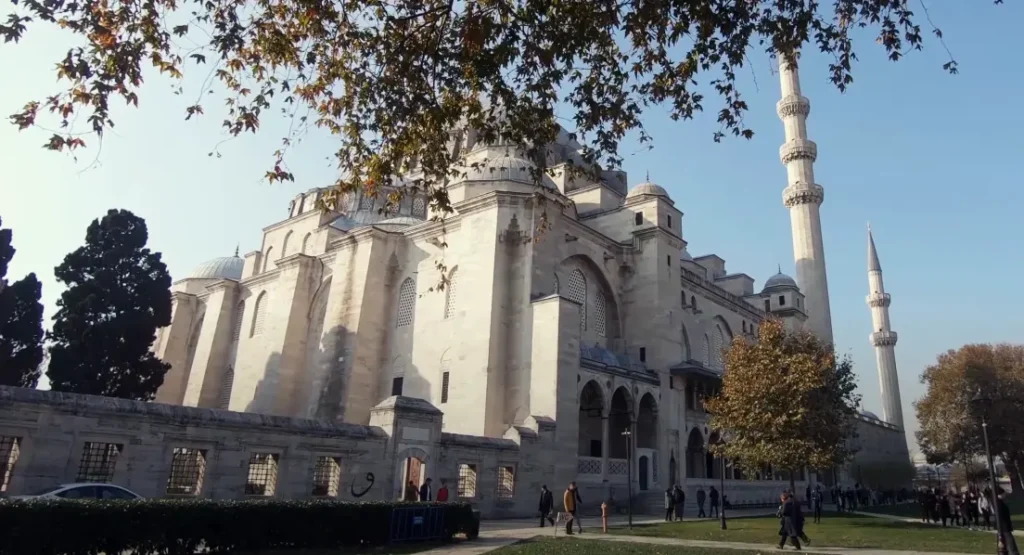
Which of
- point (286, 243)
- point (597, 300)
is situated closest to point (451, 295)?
point (597, 300)

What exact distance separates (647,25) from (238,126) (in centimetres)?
533

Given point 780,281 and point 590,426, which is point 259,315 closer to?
point 590,426

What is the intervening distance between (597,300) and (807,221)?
69.8ft

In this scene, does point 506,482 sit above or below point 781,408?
below

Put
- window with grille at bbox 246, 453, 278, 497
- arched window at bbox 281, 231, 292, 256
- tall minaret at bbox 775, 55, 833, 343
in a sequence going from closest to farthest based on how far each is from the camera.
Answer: window with grille at bbox 246, 453, 278, 497
arched window at bbox 281, 231, 292, 256
tall minaret at bbox 775, 55, 833, 343

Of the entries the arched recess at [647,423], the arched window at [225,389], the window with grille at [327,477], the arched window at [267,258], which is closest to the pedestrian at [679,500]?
the arched recess at [647,423]

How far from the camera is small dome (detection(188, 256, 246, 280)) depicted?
4359 centimetres

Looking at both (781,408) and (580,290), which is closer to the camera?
(781,408)

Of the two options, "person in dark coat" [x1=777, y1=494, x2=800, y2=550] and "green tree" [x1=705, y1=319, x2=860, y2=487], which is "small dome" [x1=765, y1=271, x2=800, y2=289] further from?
"person in dark coat" [x1=777, y1=494, x2=800, y2=550]

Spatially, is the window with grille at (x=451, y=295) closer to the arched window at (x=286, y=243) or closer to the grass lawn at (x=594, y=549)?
the grass lawn at (x=594, y=549)

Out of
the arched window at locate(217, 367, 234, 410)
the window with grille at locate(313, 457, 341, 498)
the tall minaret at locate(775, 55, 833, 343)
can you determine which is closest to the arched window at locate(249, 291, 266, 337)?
the arched window at locate(217, 367, 234, 410)

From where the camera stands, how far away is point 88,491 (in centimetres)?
1104

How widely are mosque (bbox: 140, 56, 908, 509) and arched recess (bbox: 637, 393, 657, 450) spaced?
0.08m

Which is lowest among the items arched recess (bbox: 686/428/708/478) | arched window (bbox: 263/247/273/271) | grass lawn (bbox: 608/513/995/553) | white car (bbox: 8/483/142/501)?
grass lawn (bbox: 608/513/995/553)
